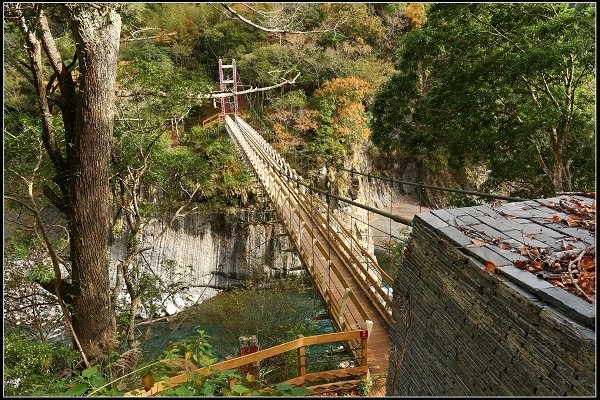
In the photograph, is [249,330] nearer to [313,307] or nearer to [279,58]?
[313,307]

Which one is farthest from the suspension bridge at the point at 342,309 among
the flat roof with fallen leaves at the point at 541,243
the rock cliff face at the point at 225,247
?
the rock cliff face at the point at 225,247

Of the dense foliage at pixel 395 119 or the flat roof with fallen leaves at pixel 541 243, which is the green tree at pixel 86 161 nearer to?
the dense foliage at pixel 395 119

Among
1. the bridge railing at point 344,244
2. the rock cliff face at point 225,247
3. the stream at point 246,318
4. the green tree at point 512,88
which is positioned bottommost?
the stream at point 246,318

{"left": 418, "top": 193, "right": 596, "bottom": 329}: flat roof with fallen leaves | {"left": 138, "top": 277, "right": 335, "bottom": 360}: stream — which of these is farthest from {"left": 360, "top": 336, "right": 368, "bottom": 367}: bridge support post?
{"left": 138, "top": 277, "right": 335, "bottom": 360}: stream

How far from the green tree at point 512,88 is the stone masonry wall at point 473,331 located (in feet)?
11.4

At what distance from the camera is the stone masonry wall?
→ 44.1 inches

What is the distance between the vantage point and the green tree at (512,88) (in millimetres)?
4457

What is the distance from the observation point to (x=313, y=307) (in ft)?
28.7

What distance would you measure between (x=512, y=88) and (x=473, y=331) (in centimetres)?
460

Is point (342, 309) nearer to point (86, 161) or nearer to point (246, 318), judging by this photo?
point (86, 161)

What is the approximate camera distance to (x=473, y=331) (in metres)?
1.55

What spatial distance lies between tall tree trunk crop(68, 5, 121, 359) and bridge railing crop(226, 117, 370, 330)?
1661 millimetres

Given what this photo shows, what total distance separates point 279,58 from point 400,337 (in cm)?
1194

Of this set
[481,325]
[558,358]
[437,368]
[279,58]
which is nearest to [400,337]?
[437,368]
